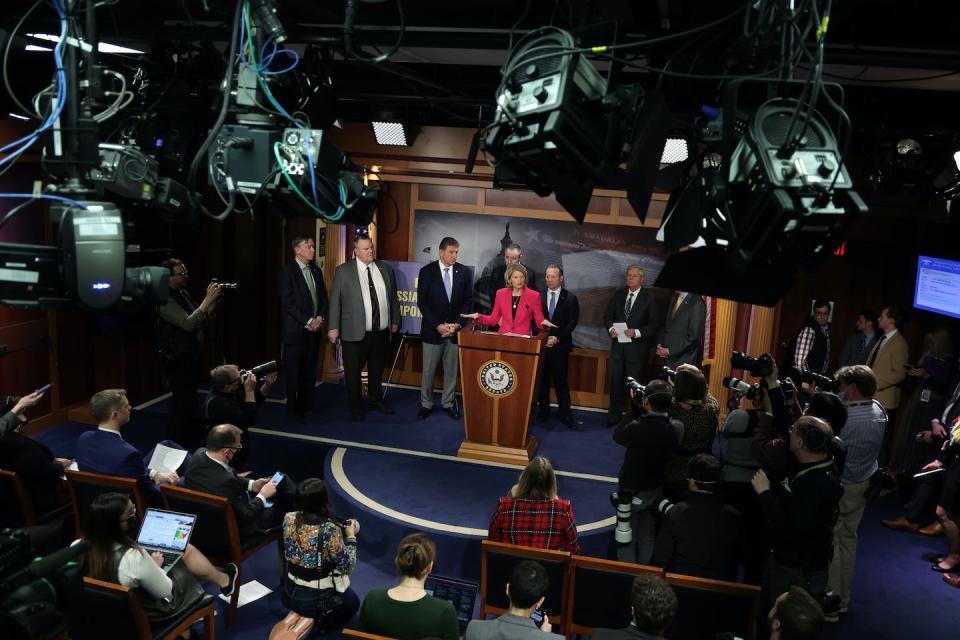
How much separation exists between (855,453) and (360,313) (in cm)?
410

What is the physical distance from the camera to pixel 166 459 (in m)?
4.73

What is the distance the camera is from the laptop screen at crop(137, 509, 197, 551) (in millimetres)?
3734

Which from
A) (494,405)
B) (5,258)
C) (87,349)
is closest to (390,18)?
(5,258)

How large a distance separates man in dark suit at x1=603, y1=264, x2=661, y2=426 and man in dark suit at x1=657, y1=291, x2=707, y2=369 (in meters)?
0.16

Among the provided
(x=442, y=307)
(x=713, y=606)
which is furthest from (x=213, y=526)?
(x=442, y=307)

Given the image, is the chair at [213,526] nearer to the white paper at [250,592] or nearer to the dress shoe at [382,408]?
the white paper at [250,592]

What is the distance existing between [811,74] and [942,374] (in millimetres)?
4663

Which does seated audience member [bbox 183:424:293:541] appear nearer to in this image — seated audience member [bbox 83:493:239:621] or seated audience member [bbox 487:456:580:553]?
seated audience member [bbox 83:493:239:621]

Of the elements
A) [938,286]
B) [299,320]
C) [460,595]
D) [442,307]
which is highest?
[938,286]

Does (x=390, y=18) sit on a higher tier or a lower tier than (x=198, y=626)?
higher

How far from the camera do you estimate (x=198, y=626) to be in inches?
168

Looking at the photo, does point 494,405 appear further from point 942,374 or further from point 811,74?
point 811,74

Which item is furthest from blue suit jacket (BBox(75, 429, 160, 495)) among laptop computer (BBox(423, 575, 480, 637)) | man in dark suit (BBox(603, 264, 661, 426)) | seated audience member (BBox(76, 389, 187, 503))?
man in dark suit (BBox(603, 264, 661, 426))

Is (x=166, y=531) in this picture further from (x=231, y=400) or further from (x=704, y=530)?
(x=704, y=530)
